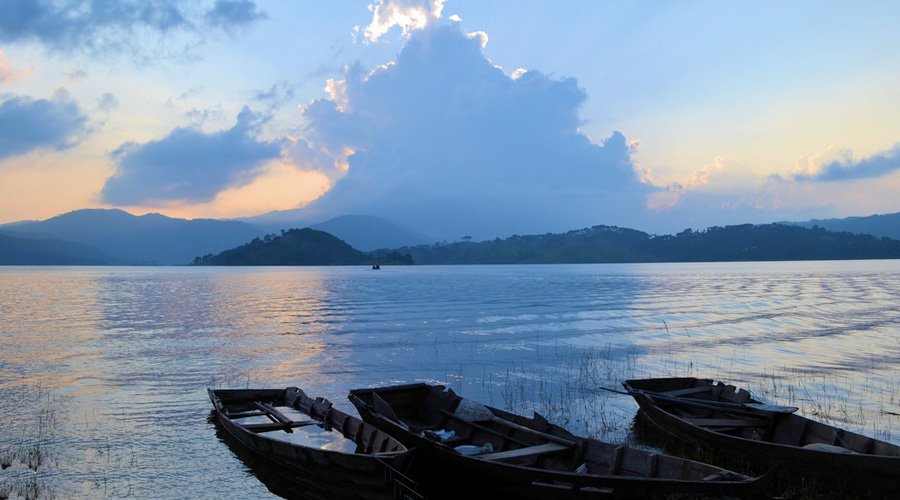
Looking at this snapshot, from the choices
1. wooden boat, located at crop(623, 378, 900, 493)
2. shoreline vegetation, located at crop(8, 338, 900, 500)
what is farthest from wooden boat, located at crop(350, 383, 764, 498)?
shoreline vegetation, located at crop(8, 338, 900, 500)

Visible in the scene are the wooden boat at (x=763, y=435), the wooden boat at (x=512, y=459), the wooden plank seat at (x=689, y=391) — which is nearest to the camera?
the wooden boat at (x=512, y=459)

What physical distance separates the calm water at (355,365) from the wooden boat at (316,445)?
1048mm

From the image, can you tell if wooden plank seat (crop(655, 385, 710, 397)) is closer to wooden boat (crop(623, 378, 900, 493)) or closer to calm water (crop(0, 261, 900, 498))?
wooden boat (crop(623, 378, 900, 493))

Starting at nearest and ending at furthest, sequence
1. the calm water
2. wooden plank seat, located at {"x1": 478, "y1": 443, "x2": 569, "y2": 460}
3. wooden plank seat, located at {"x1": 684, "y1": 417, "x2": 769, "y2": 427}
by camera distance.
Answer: wooden plank seat, located at {"x1": 478, "y1": 443, "x2": 569, "y2": 460}, wooden plank seat, located at {"x1": 684, "y1": 417, "x2": 769, "y2": 427}, the calm water

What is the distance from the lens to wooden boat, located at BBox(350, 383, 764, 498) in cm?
1118

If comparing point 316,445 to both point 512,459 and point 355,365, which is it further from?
point 355,365

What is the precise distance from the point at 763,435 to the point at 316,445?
12.3 m

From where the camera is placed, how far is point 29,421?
2123 centimetres

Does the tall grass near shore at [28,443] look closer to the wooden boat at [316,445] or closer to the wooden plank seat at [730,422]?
the wooden boat at [316,445]

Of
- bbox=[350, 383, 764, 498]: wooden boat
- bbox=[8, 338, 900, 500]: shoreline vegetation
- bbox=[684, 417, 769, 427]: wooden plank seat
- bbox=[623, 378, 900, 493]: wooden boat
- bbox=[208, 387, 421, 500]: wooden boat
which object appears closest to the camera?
bbox=[350, 383, 764, 498]: wooden boat

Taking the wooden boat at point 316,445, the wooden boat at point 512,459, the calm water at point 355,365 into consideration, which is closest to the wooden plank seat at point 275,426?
the wooden boat at point 316,445

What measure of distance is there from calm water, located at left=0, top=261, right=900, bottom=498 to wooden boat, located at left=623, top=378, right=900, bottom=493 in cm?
187

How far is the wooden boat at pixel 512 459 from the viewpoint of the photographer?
11.2m

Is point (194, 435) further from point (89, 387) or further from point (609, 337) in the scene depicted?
point (609, 337)
